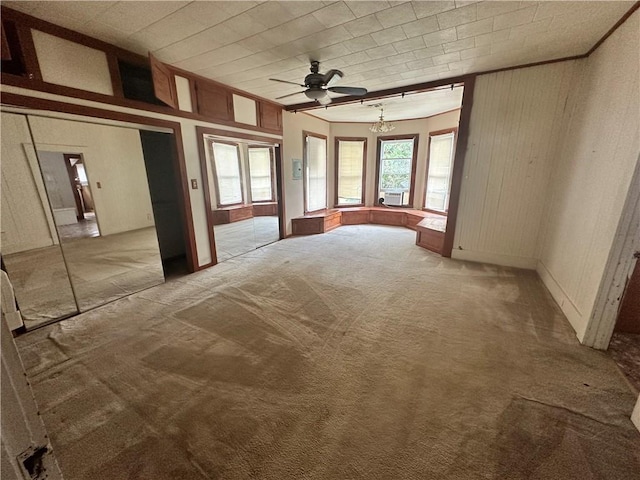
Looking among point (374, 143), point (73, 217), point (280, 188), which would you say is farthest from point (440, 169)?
point (73, 217)

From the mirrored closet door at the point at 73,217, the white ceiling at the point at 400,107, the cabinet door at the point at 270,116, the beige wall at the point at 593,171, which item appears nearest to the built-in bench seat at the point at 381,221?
the beige wall at the point at 593,171

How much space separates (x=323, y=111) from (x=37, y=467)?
6.15 meters

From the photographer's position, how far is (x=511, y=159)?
366 centimetres

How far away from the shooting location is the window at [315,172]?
240 inches

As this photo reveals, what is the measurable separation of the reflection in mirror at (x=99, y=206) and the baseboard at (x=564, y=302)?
4714 mm

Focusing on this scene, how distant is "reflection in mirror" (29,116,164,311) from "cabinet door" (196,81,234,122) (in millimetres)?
1015

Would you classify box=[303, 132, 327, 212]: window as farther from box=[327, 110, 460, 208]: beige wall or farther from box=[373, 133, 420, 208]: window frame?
box=[373, 133, 420, 208]: window frame

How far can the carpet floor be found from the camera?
1376 mm

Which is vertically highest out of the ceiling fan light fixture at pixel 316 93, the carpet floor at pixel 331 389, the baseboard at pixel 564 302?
the ceiling fan light fixture at pixel 316 93

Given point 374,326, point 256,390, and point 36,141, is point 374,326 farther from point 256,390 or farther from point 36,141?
point 36,141

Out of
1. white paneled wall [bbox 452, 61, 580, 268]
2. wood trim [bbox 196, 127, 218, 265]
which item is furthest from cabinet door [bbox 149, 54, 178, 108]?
white paneled wall [bbox 452, 61, 580, 268]

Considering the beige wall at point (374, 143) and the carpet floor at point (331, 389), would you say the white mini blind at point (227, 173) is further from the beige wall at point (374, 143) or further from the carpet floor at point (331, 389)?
the carpet floor at point (331, 389)

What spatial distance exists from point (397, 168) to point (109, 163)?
6104 mm

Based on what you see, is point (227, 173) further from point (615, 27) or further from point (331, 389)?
point (615, 27)
